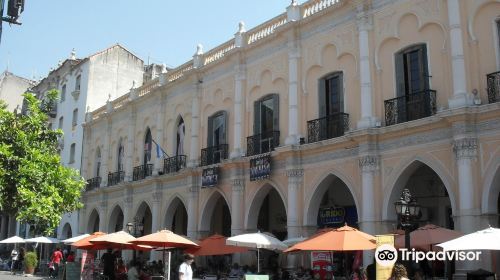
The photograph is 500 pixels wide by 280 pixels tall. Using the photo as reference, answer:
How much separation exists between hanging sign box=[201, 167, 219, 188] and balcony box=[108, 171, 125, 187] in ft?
31.2

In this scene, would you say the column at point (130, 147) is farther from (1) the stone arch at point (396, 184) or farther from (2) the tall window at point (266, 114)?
(1) the stone arch at point (396, 184)

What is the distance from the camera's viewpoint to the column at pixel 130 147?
108ft

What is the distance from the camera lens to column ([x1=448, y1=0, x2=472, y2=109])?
15.9 meters

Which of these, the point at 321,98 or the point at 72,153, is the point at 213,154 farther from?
the point at 72,153

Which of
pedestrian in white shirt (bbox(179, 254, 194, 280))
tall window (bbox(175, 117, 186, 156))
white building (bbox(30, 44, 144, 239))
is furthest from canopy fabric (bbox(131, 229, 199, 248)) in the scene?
white building (bbox(30, 44, 144, 239))

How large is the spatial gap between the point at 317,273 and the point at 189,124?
12132 mm

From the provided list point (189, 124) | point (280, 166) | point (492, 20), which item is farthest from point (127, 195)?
point (492, 20)

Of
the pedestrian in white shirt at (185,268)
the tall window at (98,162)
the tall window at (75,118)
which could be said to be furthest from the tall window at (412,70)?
the tall window at (75,118)

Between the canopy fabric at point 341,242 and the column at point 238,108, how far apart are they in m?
10.6

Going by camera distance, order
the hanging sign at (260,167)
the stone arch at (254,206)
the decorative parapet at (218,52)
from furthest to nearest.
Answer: the decorative parapet at (218,52), the stone arch at (254,206), the hanging sign at (260,167)

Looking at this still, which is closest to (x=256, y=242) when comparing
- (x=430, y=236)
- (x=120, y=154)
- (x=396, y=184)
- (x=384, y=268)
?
(x=396, y=184)

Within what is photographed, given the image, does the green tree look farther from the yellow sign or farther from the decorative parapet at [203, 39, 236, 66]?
the yellow sign

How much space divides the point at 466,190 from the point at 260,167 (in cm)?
889

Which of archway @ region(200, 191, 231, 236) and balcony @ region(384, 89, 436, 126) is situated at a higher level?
balcony @ region(384, 89, 436, 126)
